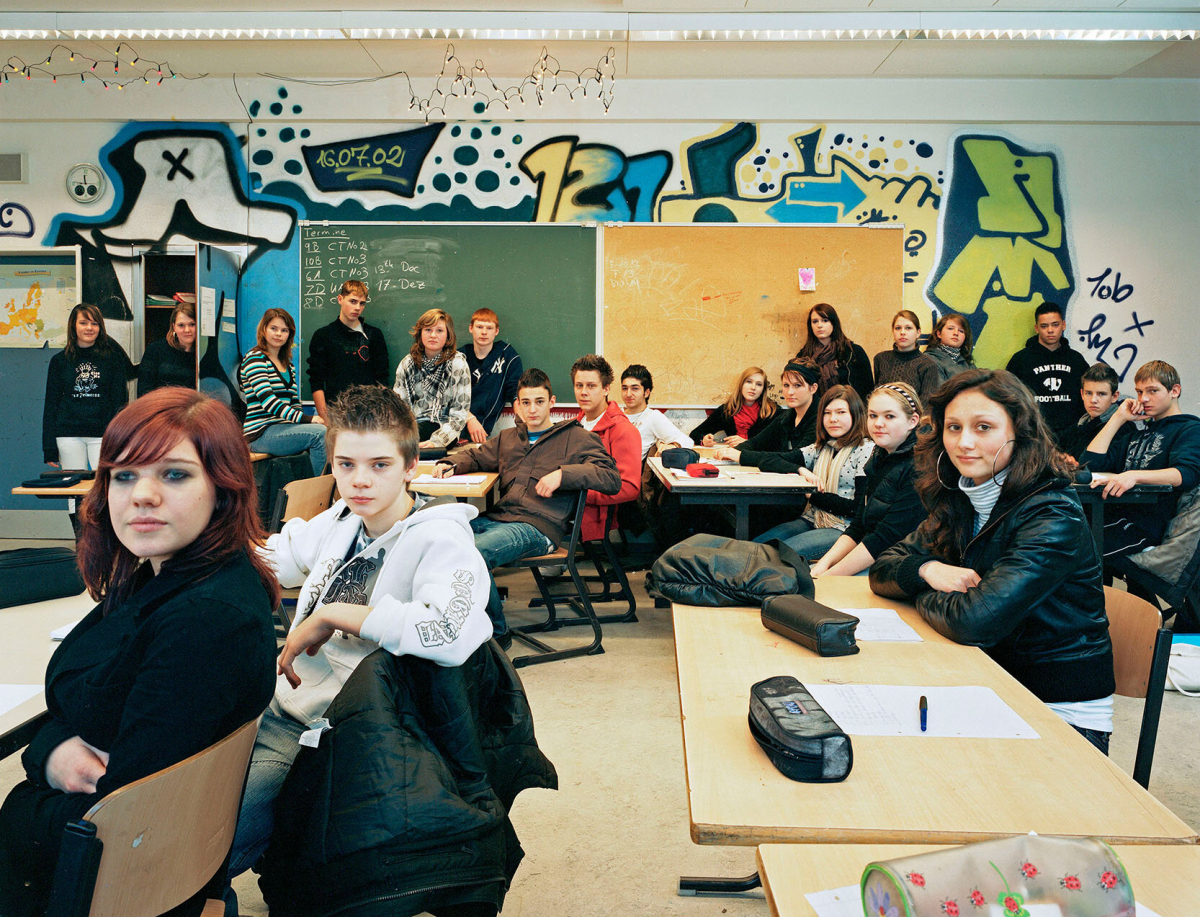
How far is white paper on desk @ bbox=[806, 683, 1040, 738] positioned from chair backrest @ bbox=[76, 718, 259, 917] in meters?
0.84

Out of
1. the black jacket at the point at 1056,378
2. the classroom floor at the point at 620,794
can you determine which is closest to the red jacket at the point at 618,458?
the classroom floor at the point at 620,794

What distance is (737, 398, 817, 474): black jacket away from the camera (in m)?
4.20

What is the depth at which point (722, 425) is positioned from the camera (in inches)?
221

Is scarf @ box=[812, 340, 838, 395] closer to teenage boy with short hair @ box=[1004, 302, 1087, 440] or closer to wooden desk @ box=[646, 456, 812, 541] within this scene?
teenage boy with short hair @ box=[1004, 302, 1087, 440]

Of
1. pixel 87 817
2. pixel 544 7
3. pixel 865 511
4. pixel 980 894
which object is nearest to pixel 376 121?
pixel 544 7

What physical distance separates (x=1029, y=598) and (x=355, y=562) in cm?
133

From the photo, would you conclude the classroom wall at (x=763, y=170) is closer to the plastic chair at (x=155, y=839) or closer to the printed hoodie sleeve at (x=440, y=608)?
the printed hoodie sleeve at (x=440, y=608)

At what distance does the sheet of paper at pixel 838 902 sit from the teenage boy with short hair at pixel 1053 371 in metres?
5.44

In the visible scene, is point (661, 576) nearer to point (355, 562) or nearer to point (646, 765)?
point (355, 562)

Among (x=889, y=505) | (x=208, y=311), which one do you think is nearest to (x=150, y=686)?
(x=889, y=505)

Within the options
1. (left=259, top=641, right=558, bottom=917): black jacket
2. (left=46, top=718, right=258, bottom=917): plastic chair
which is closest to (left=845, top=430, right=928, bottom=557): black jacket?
(left=259, top=641, right=558, bottom=917): black jacket

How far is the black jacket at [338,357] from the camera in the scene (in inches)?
219

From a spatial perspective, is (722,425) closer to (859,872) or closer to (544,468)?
(544,468)

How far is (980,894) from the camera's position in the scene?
66 cm
